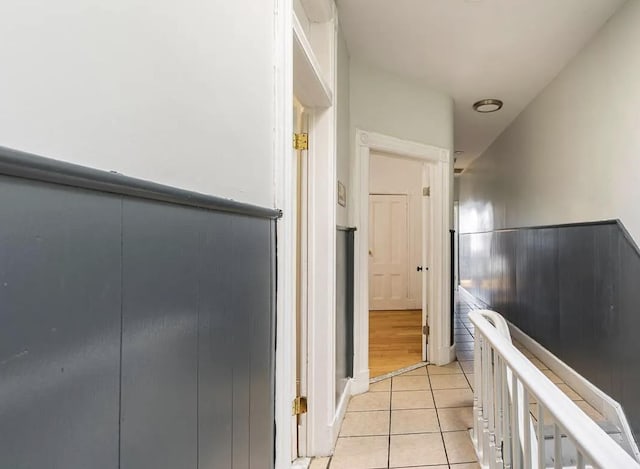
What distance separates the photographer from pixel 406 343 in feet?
13.8

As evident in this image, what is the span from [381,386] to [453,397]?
0.53 m

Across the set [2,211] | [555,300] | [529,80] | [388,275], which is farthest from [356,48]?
[388,275]

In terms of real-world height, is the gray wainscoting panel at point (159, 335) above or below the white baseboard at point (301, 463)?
above

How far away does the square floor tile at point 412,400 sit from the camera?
264 centimetres

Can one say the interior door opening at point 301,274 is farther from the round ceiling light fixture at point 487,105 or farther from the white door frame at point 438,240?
the round ceiling light fixture at point 487,105

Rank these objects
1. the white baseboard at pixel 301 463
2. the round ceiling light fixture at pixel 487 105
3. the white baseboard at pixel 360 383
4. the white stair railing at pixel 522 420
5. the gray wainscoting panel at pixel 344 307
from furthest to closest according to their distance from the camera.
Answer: the round ceiling light fixture at pixel 487 105, the white baseboard at pixel 360 383, the gray wainscoting panel at pixel 344 307, the white baseboard at pixel 301 463, the white stair railing at pixel 522 420

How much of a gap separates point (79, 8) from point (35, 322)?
1.25 ft

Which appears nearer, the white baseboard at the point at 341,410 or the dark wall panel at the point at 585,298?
the white baseboard at the point at 341,410

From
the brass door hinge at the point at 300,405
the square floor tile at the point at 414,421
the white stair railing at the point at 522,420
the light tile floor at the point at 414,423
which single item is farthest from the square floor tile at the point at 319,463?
the white stair railing at the point at 522,420

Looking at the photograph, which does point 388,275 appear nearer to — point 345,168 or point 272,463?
point 345,168

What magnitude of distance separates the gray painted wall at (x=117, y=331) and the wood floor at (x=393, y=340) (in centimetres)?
262

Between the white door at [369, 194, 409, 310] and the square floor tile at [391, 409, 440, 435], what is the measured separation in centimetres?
364

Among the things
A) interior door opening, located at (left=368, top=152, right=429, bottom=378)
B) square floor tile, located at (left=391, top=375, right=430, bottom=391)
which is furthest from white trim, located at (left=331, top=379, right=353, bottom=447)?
interior door opening, located at (left=368, top=152, right=429, bottom=378)

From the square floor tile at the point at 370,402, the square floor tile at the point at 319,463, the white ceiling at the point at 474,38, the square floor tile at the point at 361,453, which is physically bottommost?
the square floor tile at the point at 319,463
